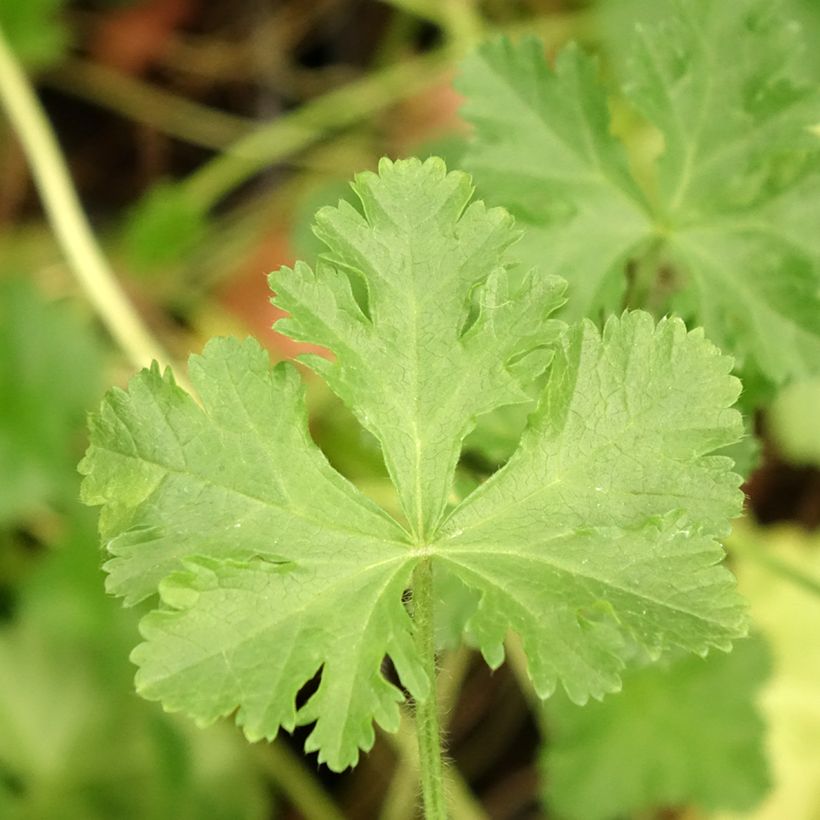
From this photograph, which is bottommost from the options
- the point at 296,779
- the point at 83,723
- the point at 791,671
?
the point at 791,671

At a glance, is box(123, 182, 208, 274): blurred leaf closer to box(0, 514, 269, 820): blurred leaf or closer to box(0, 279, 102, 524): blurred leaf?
box(0, 279, 102, 524): blurred leaf

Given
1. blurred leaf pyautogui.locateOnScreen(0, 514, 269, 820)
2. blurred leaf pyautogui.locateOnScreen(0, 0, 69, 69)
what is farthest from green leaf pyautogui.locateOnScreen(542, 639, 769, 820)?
blurred leaf pyautogui.locateOnScreen(0, 0, 69, 69)

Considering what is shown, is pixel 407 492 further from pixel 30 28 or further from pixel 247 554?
pixel 30 28

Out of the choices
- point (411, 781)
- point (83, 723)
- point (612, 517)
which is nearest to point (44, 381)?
point (83, 723)

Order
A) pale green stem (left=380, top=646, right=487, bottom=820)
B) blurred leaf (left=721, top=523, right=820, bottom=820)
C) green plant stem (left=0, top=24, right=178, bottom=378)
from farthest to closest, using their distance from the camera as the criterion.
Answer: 1. blurred leaf (left=721, top=523, right=820, bottom=820)
2. green plant stem (left=0, top=24, right=178, bottom=378)
3. pale green stem (left=380, top=646, right=487, bottom=820)

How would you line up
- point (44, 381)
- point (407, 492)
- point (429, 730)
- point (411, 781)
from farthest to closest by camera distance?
point (44, 381), point (411, 781), point (407, 492), point (429, 730)

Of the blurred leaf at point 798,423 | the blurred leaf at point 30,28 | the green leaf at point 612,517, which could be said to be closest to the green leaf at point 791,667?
the blurred leaf at point 798,423

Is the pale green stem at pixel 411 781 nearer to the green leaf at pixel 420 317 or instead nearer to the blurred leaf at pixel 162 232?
the green leaf at pixel 420 317
